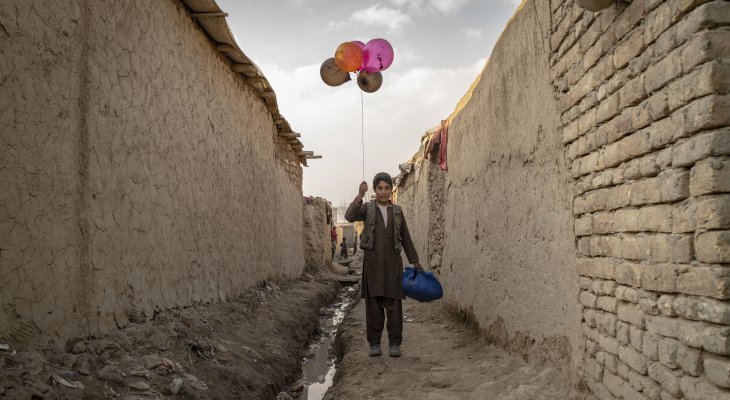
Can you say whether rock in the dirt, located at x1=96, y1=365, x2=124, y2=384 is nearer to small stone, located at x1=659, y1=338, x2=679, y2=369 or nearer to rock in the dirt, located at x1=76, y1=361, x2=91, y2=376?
rock in the dirt, located at x1=76, y1=361, x2=91, y2=376

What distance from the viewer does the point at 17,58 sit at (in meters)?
2.38

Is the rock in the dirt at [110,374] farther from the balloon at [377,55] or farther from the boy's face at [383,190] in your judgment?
the balloon at [377,55]

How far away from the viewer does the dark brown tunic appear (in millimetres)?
4637

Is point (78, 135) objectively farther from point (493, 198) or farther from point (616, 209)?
point (493, 198)

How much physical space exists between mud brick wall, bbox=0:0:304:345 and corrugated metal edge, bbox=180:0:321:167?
93 mm

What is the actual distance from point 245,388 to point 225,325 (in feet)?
3.49

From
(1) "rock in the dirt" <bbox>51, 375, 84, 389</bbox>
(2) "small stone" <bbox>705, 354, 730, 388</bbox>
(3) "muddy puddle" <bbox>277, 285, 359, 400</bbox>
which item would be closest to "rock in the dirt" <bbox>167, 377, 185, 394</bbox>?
(1) "rock in the dirt" <bbox>51, 375, 84, 389</bbox>

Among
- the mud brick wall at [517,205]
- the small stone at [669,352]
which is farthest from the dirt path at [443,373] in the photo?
the small stone at [669,352]

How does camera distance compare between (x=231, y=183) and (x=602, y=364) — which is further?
(x=231, y=183)

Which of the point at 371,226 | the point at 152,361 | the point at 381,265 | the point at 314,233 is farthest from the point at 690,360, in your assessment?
the point at 314,233

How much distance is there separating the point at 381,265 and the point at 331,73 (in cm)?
306

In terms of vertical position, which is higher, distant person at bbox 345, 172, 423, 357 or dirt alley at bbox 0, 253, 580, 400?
distant person at bbox 345, 172, 423, 357

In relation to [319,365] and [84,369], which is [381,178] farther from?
[84,369]

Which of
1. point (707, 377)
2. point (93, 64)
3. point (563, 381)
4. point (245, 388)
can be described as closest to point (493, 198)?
point (563, 381)
